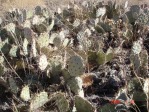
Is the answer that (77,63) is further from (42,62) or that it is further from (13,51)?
(13,51)

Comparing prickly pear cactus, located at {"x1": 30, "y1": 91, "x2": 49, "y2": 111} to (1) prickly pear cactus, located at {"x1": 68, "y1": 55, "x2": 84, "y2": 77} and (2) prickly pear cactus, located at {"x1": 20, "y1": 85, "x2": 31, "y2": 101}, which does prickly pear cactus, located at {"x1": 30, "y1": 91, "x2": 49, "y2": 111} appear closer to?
(2) prickly pear cactus, located at {"x1": 20, "y1": 85, "x2": 31, "y2": 101}

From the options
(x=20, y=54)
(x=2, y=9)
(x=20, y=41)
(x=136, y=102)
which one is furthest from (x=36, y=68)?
(x=2, y=9)

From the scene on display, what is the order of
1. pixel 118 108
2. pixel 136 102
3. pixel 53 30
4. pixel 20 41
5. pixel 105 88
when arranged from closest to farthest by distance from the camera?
pixel 118 108, pixel 136 102, pixel 105 88, pixel 20 41, pixel 53 30

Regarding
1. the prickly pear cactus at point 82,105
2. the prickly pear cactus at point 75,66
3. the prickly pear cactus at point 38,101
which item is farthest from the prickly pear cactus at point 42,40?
the prickly pear cactus at point 82,105

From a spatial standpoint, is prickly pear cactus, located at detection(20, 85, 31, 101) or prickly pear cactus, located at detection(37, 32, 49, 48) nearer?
prickly pear cactus, located at detection(20, 85, 31, 101)

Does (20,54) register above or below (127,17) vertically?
below

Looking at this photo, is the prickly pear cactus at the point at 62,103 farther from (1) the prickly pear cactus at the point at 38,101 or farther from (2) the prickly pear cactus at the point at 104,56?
(2) the prickly pear cactus at the point at 104,56

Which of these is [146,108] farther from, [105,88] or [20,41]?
[20,41]

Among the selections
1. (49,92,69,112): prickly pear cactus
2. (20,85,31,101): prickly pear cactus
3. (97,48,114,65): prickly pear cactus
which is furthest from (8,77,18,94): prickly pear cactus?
(97,48,114,65): prickly pear cactus
